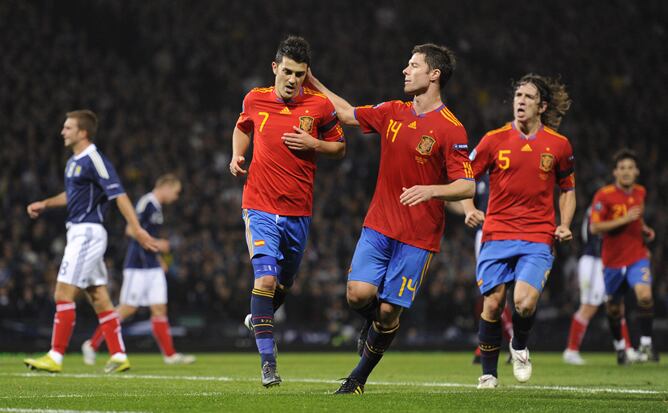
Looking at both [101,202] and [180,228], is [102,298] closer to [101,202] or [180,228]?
[101,202]

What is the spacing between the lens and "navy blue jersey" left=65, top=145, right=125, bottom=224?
440 inches

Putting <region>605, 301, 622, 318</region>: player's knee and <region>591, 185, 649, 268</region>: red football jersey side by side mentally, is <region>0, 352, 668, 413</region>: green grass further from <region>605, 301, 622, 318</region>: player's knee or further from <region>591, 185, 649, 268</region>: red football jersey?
<region>591, 185, 649, 268</region>: red football jersey

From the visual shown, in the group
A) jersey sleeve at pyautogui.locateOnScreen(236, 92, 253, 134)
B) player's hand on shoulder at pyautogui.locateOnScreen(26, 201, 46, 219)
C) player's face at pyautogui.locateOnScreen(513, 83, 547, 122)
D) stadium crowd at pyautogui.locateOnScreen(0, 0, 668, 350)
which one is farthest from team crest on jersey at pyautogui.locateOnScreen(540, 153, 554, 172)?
stadium crowd at pyautogui.locateOnScreen(0, 0, 668, 350)

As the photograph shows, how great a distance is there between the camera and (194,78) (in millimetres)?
26688

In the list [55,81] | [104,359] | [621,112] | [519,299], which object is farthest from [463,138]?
[621,112]

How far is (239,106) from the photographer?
26.4 meters

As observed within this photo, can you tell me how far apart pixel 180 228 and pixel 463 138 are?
567 inches

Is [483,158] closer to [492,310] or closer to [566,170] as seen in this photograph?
[566,170]

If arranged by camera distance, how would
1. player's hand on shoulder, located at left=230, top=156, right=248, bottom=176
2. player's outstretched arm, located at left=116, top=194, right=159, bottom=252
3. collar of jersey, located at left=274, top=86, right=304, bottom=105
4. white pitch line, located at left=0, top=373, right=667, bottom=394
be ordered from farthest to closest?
player's outstretched arm, located at left=116, top=194, right=159, bottom=252 < white pitch line, located at left=0, top=373, right=667, bottom=394 < collar of jersey, located at left=274, top=86, right=304, bottom=105 < player's hand on shoulder, located at left=230, top=156, right=248, bottom=176

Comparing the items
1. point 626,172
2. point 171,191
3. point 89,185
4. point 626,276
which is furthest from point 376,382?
point 626,172

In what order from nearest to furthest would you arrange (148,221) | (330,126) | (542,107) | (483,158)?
(330,126), (483,158), (542,107), (148,221)

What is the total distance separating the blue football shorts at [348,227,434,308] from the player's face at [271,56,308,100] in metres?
1.34

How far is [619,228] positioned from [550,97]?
4.86 metres

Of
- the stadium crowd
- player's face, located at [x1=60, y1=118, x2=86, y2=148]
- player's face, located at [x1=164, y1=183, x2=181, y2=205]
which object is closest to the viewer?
player's face, located at [x1=60, y1=118, x2=86, y2=148]
